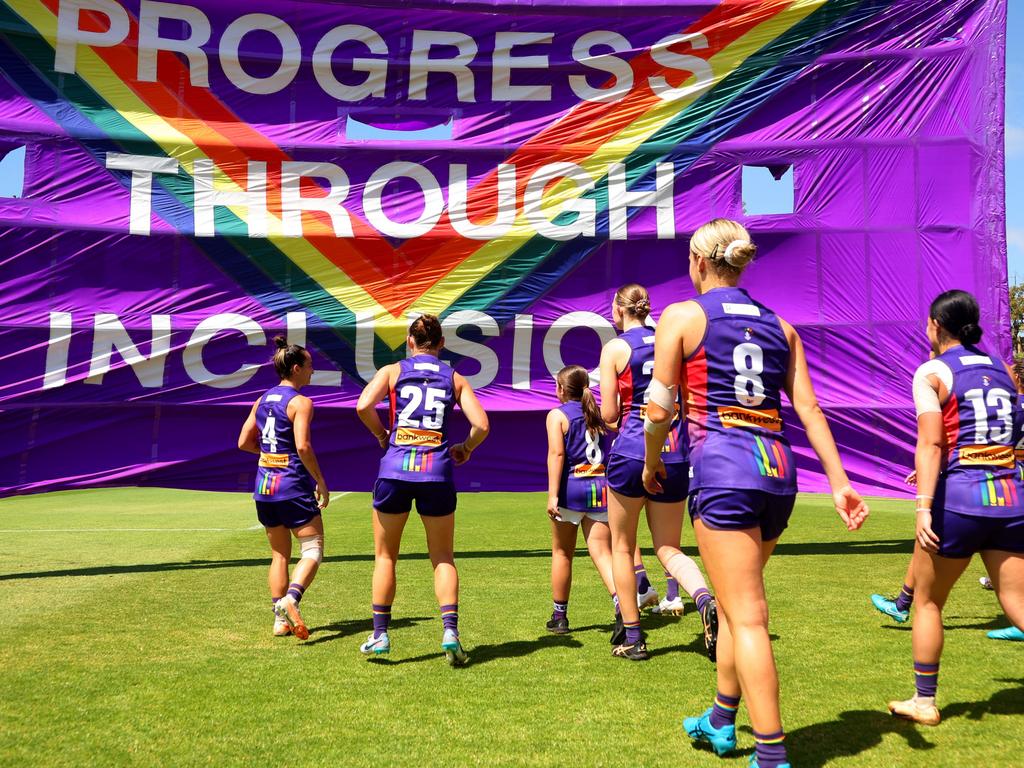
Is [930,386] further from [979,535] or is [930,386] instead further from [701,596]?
[701,596]

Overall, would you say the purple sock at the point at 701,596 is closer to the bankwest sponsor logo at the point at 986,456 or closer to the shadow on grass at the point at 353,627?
the bankwest sponsor logo at the point at 986,456

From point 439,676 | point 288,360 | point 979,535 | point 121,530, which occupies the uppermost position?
point 288,360

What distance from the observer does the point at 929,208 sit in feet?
32.6

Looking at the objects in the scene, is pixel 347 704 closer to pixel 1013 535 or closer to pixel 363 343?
pixel 1013 535

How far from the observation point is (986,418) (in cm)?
419

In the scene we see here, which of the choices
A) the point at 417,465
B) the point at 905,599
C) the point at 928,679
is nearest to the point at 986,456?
the point at 928,679

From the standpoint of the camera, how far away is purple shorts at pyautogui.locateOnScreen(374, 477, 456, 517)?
17.9ft

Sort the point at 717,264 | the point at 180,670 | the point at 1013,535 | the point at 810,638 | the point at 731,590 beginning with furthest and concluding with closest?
1. the point at 810,638
2. the point at 180,670
3. the point at 1013,535
4. the point at 717,264
5. the point at 731,590

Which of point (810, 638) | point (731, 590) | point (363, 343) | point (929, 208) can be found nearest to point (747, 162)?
point (929, 208)

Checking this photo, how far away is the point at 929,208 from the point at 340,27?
6907 mm

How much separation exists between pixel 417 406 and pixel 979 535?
313cm

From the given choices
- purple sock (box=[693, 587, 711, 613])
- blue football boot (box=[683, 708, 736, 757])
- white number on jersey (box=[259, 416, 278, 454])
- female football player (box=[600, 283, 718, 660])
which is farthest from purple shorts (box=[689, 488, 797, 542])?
white number on jersey (box=[259, 416, 278, 454])

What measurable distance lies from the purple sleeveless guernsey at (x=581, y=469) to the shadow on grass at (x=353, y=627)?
1.53m

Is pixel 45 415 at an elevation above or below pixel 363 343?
below
